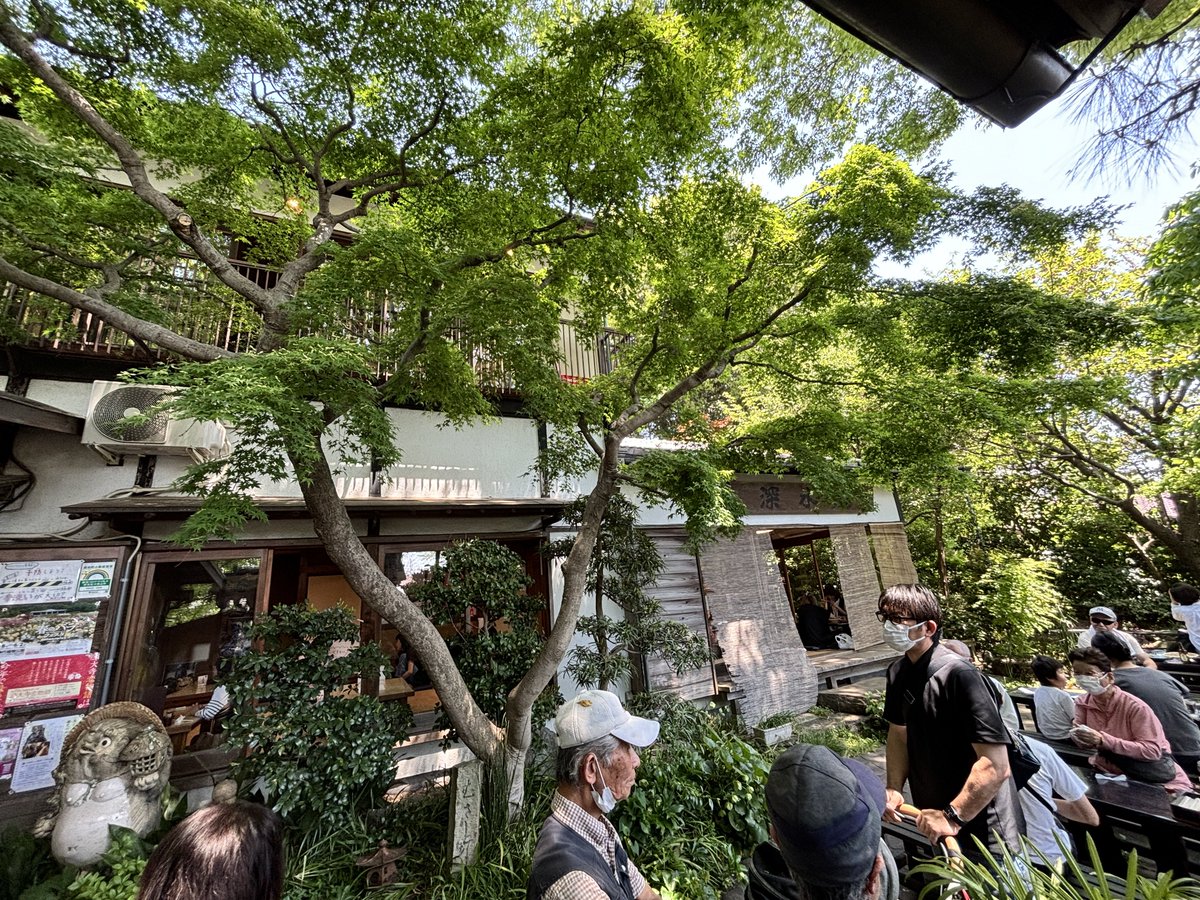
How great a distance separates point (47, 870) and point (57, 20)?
22.6 ft

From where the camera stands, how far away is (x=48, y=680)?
13.9 feet

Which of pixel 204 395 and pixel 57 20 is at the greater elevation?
pixel 57 20

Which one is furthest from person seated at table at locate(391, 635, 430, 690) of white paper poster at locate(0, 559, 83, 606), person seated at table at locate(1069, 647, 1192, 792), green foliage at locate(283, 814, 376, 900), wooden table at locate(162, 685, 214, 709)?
person seated at table at locate(1069, 647, 1192, 792)

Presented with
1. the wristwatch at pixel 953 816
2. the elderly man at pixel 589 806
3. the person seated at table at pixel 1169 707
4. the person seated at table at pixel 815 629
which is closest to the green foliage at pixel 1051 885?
the wristwatch at pixel 953 816

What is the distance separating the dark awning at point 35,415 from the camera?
4.35m

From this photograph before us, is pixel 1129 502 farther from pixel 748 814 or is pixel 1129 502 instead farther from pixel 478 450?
pixel 478 450

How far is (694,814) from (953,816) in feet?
8.49

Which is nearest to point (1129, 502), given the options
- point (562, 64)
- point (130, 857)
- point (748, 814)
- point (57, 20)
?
point (748, 814)

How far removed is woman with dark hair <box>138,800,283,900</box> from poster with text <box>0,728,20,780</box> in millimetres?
4912

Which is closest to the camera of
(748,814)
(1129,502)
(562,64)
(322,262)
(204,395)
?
(204,395)

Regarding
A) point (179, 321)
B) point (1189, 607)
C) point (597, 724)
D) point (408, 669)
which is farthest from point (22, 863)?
point (1189, 607)

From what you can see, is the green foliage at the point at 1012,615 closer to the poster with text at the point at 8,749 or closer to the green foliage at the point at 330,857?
the green foliage at the point at 330,857

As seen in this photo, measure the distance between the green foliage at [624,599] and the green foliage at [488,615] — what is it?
696mm

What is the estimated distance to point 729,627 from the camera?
7758mm
